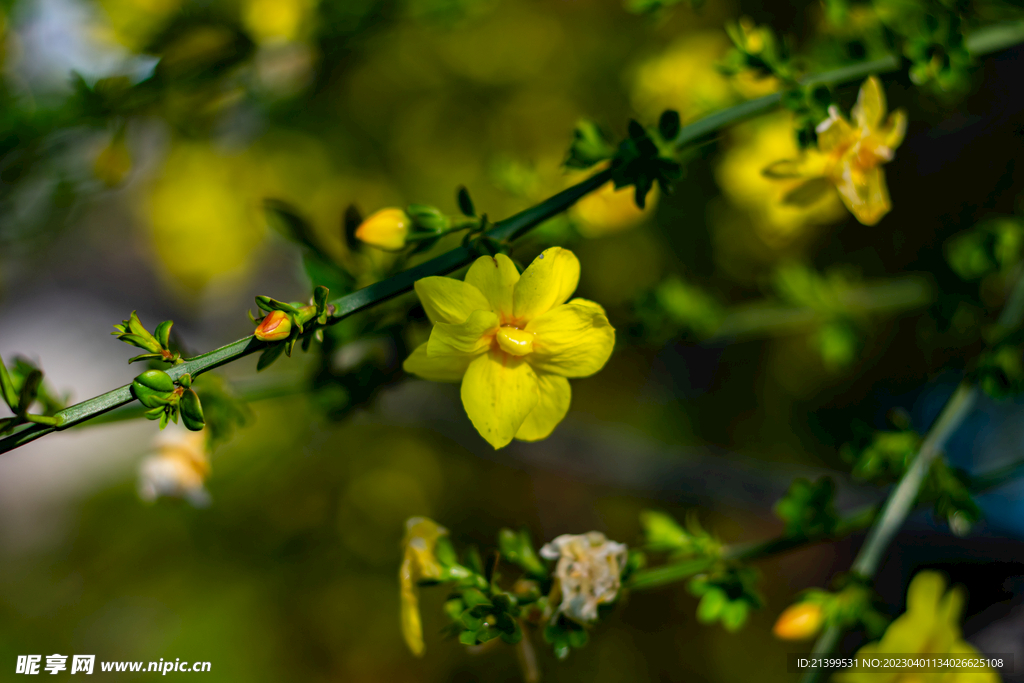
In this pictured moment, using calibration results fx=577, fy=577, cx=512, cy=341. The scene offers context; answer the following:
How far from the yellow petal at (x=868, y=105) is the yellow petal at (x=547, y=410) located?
58 cm

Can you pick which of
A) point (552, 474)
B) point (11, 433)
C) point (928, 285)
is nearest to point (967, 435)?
point (928, 285)

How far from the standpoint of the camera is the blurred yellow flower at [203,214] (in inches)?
112

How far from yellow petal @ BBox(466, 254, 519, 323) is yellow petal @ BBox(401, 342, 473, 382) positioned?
83 millimetres

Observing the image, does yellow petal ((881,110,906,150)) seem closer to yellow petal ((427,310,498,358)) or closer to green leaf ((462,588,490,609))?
yellow petal ((427,310,498,358))

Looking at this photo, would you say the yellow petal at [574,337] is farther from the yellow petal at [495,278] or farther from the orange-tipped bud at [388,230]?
the orange-tipped bud at [388,230]

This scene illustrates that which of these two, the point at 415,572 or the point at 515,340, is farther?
the point at 415,572

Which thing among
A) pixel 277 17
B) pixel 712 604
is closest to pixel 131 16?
pixel 277 17

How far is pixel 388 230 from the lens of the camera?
0.80m

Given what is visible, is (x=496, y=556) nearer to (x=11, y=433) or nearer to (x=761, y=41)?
(x=11, y=433)

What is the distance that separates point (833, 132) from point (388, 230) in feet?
2.14

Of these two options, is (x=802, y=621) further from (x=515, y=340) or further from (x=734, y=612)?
(x=515, y=340)

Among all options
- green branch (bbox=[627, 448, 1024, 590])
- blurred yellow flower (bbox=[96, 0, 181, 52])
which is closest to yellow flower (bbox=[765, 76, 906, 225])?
green branch (bbox=[627, 448, 1024, 590])

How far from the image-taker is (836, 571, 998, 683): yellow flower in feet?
2.93

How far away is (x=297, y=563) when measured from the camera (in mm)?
2895
